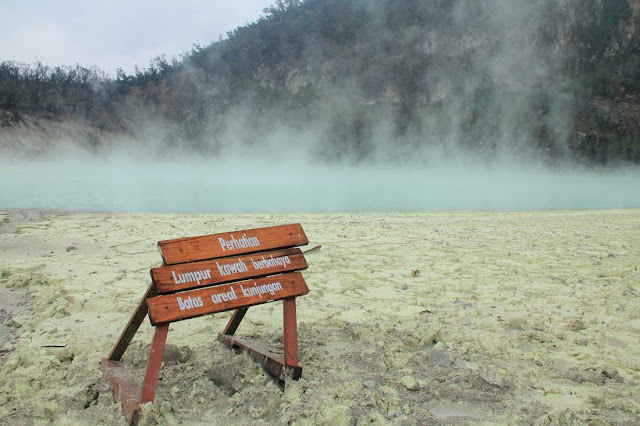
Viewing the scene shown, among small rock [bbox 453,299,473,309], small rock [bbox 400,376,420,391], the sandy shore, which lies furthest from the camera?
small rock [bbox 453,299,473,309]

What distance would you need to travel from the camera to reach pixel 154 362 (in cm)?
272

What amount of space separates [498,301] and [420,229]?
4673mm

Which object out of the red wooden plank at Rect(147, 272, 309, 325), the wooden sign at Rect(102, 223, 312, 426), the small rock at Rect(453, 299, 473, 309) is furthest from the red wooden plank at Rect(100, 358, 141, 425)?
the small rock at Rect(453, 299, 473, 309)

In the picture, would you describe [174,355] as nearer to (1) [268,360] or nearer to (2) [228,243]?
(1) [268,360]

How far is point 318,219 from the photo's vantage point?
11.0 m

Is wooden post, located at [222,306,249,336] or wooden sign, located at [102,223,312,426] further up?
wooden sign, located at [102,223,312,426]

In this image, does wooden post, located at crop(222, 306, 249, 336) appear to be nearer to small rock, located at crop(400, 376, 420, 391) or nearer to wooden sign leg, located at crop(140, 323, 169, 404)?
wooden sign leg, located at crop(140, 323, 169, 404)

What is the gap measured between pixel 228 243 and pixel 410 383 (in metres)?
1.48

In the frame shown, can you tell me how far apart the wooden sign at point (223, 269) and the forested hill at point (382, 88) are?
34.9 meters

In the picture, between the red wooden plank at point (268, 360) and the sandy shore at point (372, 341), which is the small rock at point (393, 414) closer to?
the sandy shore at point (372, 341)

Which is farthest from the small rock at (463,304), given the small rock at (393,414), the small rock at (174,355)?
the small rock at (174,355)

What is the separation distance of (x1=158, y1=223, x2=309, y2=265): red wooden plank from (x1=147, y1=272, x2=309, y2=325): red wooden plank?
0.64ft

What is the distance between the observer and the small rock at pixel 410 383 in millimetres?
3107

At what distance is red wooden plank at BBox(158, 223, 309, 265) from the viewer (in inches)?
111
